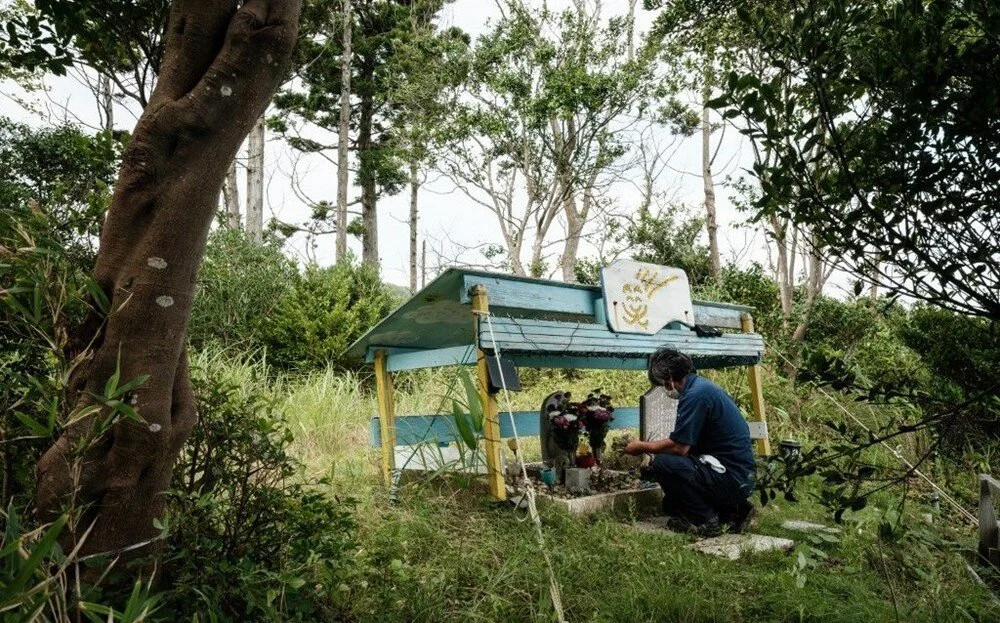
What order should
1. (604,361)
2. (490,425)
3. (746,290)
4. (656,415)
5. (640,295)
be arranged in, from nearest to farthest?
(490,425) → (640,295) → (604,361) → (656,415) → (746,290)

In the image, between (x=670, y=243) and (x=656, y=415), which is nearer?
(x=656, y=415)

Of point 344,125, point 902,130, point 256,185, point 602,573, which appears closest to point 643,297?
point 602,573

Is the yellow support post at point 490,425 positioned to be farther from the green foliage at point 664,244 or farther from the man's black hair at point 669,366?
the green foliage at point 664,244

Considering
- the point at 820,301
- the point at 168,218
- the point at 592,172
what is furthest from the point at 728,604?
the point at 592,172

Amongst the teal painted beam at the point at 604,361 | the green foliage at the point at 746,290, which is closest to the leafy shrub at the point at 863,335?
Result: the green foliage at the point at 746,290

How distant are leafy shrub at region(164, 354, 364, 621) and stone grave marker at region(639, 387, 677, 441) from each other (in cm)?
370

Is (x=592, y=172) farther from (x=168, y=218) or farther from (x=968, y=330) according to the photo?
(x=168, y=218)

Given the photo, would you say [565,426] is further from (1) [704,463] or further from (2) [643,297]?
(2) [643,297]

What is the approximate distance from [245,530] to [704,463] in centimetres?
319

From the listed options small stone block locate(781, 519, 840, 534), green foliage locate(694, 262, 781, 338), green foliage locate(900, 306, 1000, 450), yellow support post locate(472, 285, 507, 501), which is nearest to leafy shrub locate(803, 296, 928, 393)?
green foliage locate(900, 306, 1000, 450)

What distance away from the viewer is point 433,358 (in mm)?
4809

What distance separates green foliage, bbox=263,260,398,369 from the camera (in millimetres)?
9461

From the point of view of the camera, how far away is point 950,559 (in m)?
3.67

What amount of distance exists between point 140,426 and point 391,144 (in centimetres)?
1732
